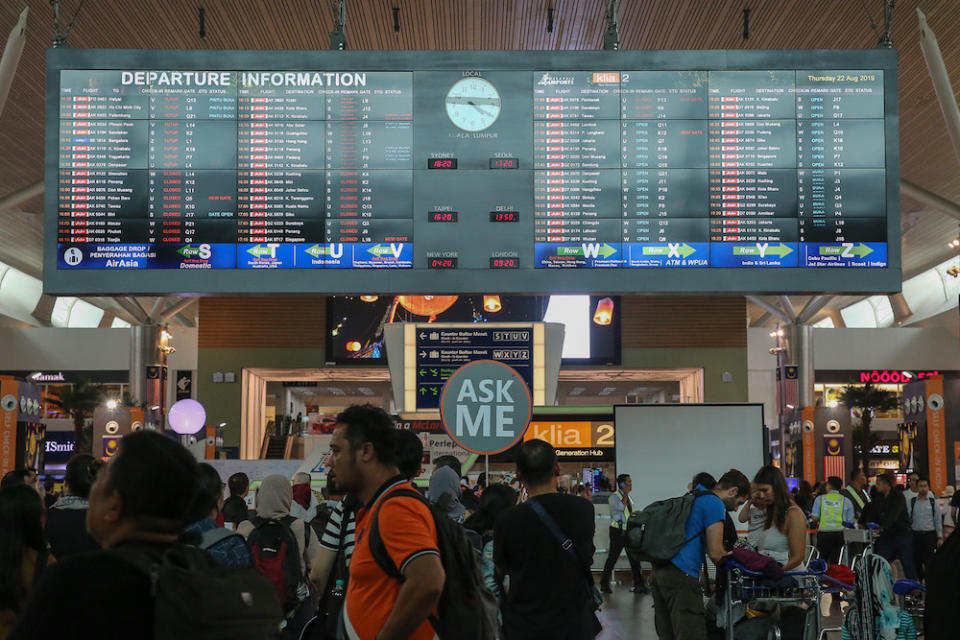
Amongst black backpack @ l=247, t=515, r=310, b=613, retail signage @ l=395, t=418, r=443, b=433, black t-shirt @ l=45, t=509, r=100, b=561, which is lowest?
black backpack @ l=247, t=515, r=310, b=613

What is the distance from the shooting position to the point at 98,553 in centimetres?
182

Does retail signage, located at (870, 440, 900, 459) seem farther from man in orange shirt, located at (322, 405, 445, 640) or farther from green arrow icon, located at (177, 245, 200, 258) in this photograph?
man in orange shirt, located at (322, 405, 445, 640)

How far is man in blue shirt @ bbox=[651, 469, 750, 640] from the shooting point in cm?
639

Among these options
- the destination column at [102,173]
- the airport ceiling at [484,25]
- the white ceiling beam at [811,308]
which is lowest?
the destination column at [102,173]

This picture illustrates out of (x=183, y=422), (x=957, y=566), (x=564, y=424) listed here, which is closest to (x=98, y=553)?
(x=957, y=566)

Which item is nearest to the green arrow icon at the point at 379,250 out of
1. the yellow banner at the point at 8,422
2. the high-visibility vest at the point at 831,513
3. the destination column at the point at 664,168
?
the destination column at the point at 664,168

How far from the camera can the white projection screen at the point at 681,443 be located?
45.5ft

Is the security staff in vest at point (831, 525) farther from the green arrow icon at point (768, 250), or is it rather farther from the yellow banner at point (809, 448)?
the yellow banner at point (809, 448)

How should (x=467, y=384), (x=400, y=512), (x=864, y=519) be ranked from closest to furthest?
1. (x=400, y=512)
2. (x=467, y=384)
3. (x=864, y=519)

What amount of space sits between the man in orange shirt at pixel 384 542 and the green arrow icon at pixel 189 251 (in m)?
5.15

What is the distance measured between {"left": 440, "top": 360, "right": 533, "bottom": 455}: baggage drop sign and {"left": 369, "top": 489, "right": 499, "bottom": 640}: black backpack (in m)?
3.39

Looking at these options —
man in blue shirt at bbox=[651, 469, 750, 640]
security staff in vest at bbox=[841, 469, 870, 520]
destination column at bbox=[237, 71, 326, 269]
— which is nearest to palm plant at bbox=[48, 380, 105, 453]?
security staff in vest at bbox=[841, 469, 870, 520]

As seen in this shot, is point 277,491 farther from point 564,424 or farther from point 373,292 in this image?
point 564,424

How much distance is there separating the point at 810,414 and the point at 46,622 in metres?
27.4
